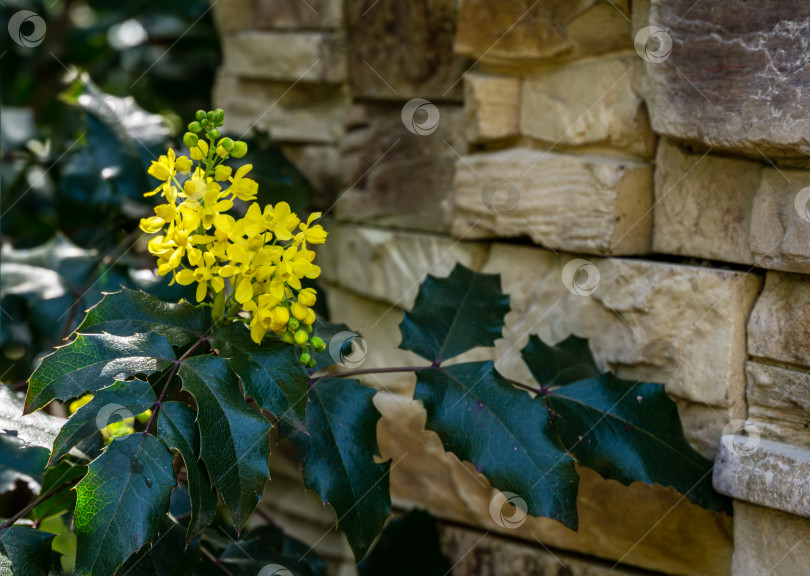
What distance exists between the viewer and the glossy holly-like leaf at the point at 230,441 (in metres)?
0.99

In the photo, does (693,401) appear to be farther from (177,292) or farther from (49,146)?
(49,146)

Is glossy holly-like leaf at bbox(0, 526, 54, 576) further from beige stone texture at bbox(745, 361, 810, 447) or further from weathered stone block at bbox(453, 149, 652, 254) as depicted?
beige stone texture at bbox(745, 361, 810, 447)

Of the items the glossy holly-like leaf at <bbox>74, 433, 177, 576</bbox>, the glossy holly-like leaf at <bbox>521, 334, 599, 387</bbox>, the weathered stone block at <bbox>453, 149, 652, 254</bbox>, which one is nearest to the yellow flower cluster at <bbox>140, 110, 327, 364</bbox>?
the glossy holly-like leaf at <bbox>74, 433, 177, 576</bbox>

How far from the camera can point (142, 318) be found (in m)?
1.13

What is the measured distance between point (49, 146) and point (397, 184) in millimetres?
1143

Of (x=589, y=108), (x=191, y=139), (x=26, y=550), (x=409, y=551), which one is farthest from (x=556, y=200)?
(x=26, y=550)

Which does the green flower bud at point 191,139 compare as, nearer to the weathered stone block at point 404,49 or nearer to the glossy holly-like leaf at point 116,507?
the glossy holly-like leaf at point 116,507

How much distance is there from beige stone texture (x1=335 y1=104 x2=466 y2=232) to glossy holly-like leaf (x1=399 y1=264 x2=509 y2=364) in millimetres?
336

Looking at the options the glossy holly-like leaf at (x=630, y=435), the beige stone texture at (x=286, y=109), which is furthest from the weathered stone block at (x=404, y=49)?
the glossy holly-like leaf at (x=630, y=435)

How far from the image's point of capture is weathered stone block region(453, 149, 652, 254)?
4.58ft

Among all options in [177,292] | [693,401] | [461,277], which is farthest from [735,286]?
[177,292]

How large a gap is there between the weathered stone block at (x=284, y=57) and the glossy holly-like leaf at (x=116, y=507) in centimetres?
119

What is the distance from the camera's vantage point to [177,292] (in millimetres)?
1576

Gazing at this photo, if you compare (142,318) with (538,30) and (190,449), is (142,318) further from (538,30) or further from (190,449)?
(538,30)
